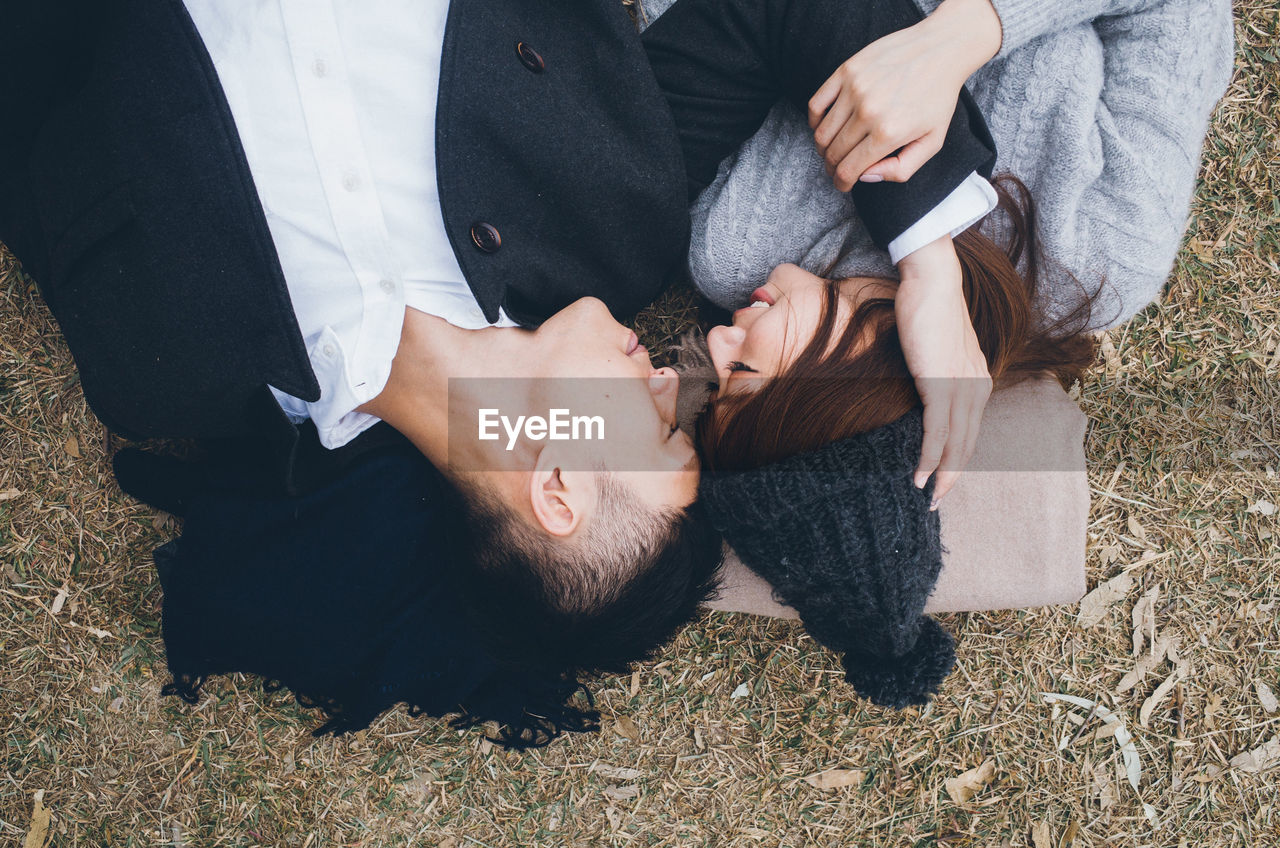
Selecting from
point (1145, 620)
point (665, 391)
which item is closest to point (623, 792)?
point (665, 391)

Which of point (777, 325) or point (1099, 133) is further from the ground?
point (1099, 133)

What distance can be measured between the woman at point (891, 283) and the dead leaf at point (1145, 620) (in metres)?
0.95

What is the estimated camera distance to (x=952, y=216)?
70.8 inches

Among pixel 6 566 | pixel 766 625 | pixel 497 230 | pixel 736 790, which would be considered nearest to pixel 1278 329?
pixel 766 625

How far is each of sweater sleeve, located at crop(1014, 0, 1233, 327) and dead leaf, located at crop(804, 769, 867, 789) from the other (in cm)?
166

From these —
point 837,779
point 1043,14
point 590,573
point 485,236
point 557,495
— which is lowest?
point 837,779

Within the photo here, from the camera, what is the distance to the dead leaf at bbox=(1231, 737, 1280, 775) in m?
2.37

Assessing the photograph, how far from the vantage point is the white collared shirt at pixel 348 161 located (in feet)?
5.19

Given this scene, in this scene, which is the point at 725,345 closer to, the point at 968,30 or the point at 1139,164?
the point at 968,30

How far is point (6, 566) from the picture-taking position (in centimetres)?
233

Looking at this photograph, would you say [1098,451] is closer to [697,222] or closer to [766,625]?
[766,625]

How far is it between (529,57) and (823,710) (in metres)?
2.17

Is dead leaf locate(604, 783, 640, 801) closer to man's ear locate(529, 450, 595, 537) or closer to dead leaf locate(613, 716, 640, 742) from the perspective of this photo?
dead leaf locate(613, 716, 640, 742)

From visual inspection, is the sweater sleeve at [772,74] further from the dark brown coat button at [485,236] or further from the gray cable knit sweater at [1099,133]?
the dark brown coat button at [485,236]
